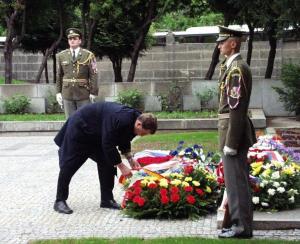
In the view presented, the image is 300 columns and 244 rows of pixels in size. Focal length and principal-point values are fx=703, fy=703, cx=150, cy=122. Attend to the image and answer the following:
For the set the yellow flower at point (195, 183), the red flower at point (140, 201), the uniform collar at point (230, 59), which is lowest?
the red flower at point (140, 201)

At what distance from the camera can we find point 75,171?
773 cm

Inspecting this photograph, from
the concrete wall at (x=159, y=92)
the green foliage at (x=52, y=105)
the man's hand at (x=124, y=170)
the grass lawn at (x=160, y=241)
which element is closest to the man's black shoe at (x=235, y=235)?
the grass lawn at (x=160, y=241)

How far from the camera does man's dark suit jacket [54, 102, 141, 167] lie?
7.03 m

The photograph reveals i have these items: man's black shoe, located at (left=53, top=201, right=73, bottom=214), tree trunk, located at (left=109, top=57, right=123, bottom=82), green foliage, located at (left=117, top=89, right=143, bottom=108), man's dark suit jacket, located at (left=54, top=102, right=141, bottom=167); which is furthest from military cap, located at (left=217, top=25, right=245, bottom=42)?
tree trunk, located at (left=109, top=57, right=123, bottom=82)

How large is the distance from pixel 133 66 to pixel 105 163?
13.4m

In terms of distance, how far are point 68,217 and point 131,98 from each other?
10281 millimetres

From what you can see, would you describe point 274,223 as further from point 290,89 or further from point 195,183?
point 290,89

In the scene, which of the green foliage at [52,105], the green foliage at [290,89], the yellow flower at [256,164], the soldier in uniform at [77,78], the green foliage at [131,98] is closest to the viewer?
the yellow flower at [256,164]

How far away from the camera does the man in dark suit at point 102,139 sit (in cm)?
699

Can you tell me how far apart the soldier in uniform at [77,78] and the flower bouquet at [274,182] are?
3.94 meters

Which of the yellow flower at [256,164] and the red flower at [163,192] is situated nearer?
the red flower at [163,192]

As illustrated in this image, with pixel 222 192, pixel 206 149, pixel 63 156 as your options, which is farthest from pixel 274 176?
pixel 206 149

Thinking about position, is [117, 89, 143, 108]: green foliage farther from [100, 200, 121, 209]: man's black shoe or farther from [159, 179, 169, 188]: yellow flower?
[159, 179, 169, 188]: yellow flower

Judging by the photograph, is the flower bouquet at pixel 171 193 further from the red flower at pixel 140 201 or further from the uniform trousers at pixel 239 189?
the uniform trousers at pixel 239 189
